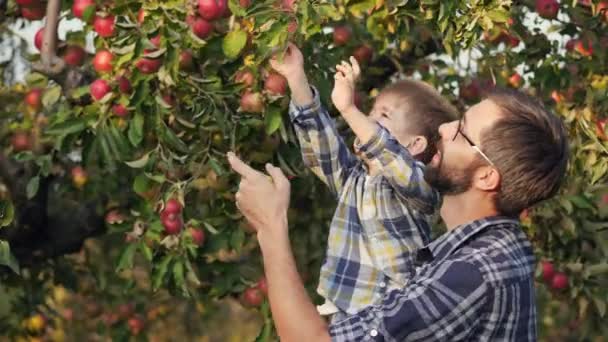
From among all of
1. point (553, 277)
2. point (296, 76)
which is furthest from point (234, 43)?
point (553, 277)

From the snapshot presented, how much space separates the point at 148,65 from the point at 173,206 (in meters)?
0.37

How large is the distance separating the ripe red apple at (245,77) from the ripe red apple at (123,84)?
0.93 ft

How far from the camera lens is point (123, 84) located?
3547mm

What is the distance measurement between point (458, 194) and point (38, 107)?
2.37 m

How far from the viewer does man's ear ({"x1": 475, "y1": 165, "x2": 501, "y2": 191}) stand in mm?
2305

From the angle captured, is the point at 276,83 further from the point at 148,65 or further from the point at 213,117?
the point at 148,65

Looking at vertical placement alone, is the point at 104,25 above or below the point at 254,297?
above

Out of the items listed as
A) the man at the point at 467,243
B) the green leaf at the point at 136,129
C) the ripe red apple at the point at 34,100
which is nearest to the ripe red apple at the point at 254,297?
the green leaf at the point at 136,129

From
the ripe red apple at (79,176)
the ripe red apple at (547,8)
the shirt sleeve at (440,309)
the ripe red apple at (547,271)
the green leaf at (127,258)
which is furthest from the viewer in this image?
the ripe red apple at (79,176)

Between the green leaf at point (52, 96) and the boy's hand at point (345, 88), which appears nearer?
the boy's hand at point (345, 88)

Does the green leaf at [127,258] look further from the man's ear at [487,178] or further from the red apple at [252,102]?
the man's ear at [487,178]

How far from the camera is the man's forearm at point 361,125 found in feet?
8.46

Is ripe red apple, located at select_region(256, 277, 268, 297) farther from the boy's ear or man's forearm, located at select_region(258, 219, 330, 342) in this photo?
man's forearm, located at select_region(258, 219, 330, 342)

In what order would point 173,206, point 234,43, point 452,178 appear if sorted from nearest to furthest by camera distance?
point 452,178, point 234,43, point 173,206
